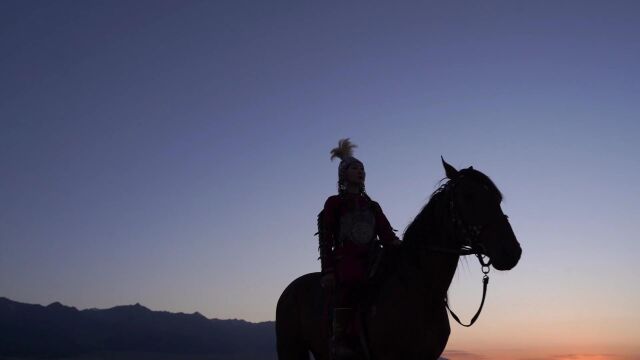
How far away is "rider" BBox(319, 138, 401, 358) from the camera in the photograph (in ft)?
26.6

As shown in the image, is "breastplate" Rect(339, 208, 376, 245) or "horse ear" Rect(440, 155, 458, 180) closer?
"horse ear" Rect(440, 155, 458, 180)

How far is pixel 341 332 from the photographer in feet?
26.3

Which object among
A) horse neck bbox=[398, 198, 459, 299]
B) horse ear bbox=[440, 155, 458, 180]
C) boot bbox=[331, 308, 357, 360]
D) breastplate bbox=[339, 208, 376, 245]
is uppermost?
horse ear bbox=[440, 155, 458, 180]

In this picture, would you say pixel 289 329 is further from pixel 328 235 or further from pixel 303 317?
pixel 328 235

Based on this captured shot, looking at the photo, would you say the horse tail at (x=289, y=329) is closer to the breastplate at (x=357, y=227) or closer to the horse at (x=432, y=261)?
the breastplate at (x=357, y=227)

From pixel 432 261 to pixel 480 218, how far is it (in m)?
0.92

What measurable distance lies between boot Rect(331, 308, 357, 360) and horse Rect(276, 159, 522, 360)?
0.83 feet

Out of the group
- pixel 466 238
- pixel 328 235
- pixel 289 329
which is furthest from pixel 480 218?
pixel 289 329

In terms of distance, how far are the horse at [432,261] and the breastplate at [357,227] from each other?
1.63 feet

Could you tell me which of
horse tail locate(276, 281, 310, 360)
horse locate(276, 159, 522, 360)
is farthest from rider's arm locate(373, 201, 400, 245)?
horse tail locate(276, 281, 310, 360)

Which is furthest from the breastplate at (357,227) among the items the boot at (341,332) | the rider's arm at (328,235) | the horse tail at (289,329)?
the horse tail at (289,329)

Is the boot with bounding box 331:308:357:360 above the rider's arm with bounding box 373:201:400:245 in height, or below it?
below

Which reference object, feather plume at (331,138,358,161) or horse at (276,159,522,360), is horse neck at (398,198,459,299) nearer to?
horse at (276,159,522,360)

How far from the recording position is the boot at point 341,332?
7.98 meters
